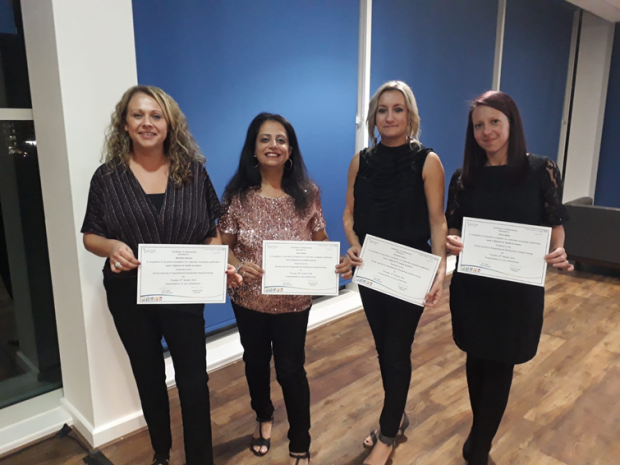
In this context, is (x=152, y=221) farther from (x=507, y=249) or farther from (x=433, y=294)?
(x=507, y=249)

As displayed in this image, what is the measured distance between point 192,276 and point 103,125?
0.79 m

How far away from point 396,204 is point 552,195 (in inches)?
20.6

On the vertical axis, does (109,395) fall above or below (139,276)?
below

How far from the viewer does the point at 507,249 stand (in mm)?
1562

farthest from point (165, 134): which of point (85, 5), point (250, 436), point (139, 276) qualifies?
point (250, 436)

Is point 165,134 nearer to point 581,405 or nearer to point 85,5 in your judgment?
point 85,5

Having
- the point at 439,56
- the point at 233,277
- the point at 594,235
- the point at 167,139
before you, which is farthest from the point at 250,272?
the point at 594,235

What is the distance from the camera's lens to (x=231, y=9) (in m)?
2.72

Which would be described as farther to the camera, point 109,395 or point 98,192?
point 109,395

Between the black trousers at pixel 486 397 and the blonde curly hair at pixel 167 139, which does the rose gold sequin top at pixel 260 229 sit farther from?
the black trousers at pixel 486 397

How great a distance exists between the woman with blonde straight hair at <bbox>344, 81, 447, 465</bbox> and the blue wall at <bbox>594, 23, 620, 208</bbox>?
233 inches

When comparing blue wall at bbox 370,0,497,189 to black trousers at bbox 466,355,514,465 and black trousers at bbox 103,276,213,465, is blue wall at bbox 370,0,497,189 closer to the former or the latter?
black trousers at bbox 466,355,514,465

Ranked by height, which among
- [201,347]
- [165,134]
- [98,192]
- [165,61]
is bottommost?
[201,347]

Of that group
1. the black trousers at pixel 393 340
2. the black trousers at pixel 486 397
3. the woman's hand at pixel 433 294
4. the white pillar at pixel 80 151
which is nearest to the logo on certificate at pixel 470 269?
the woman's hand at pixel 433 294
